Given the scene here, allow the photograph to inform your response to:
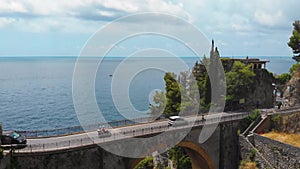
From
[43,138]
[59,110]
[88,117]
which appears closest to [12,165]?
[43,138]

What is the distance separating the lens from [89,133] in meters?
33.5

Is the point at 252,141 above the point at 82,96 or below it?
below

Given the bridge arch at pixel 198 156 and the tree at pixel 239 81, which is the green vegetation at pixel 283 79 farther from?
the bridge arch at pixel 198 156

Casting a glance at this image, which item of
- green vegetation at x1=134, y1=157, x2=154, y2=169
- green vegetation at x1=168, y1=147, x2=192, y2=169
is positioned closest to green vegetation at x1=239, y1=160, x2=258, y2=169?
green vegetation at x1=168, y1=147, x2=192, y2=169

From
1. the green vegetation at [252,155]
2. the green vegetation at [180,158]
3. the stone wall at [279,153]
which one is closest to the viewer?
the stone wall at [279,153]

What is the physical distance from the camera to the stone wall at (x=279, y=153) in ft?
115

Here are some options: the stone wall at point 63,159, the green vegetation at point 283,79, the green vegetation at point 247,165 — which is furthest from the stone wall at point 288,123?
the green vegetation at point 283,79

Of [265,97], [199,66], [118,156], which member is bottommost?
[118,156]

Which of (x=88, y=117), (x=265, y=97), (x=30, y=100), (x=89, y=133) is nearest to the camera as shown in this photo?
(x=89, y=133)

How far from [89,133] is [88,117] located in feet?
159

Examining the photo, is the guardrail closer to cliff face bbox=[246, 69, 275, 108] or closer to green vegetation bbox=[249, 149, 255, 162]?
green vegetation bbox=[249, 149, 255, 162]

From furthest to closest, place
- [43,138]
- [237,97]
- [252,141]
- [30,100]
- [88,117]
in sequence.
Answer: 1. [30,100]
2. [88,117]
3. [237,97]
4. [252,141]
5. [43,138]

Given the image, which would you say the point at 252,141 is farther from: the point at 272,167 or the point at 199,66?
the point at 199,66

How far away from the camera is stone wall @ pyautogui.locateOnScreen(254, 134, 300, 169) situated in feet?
115
